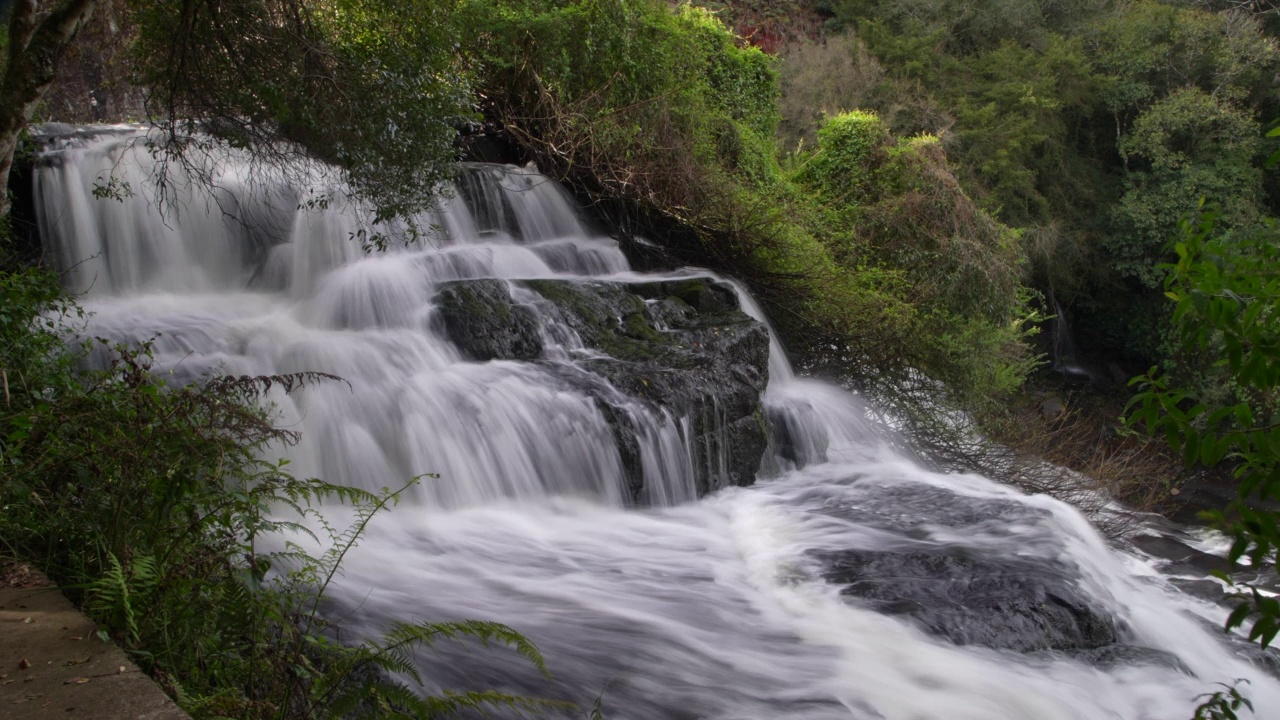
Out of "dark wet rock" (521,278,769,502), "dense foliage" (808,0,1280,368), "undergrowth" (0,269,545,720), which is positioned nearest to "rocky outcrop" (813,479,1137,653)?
"dark wet rock" (521,278,769,502)

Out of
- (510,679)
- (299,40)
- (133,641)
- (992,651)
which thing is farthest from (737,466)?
(133,641)

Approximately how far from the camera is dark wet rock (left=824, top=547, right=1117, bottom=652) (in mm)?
5605

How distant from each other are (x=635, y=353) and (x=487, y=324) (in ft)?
4.51

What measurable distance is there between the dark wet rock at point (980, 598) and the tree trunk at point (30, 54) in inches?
229

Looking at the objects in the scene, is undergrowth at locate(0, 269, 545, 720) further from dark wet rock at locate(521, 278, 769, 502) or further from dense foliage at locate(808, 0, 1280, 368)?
dense foliage at locate(808, 0, 1280, 368)

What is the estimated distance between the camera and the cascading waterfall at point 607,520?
16.6ft

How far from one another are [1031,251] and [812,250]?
10.4 metres

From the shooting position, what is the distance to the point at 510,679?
4566mm

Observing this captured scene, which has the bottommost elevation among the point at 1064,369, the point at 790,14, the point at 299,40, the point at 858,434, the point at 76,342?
the point at 1064,369

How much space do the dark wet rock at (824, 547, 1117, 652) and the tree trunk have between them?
582 cm

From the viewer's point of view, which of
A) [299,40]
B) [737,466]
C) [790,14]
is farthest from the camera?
[790,14]

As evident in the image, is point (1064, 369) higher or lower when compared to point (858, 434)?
lower

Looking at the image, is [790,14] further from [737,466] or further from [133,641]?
[133,641]

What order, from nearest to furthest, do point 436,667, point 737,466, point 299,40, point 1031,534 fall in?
point 436,667 → point 299,40 → point 1031,534 → point 737,466
